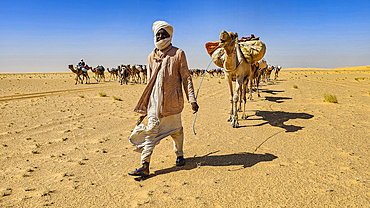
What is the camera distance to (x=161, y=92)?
359 centimetres

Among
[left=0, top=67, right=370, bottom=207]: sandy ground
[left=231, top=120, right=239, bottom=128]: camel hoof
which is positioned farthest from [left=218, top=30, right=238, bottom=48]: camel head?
[left=0, top=67, right=370, bottom=207]: sandy ground

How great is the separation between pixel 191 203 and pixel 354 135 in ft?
16.9

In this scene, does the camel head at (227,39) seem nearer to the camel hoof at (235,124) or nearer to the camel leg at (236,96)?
the camel leg at (236,96)

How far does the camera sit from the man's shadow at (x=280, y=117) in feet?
21.8

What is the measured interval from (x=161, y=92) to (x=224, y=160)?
1944 millimetres

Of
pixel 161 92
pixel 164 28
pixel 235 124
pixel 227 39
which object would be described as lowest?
pixel 235 124

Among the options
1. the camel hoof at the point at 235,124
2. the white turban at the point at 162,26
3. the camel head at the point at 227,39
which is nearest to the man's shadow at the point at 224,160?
the camel hoof at the point at 235,124

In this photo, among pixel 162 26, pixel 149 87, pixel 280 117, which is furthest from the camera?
pixel 280 117

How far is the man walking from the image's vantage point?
11.7ft

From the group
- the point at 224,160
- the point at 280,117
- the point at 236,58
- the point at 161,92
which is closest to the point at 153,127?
the point at 161,92

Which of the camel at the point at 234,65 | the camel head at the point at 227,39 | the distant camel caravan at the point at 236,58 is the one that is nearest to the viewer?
the camel head at the point at 227,39

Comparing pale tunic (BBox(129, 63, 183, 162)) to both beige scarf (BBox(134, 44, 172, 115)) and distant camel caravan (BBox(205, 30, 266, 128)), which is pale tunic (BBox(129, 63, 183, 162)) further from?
distant camel caravan (BBox(205, 30, 266, 128))

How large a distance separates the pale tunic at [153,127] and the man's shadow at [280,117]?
4.23m

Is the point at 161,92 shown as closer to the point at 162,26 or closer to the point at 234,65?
the point at 162,26
